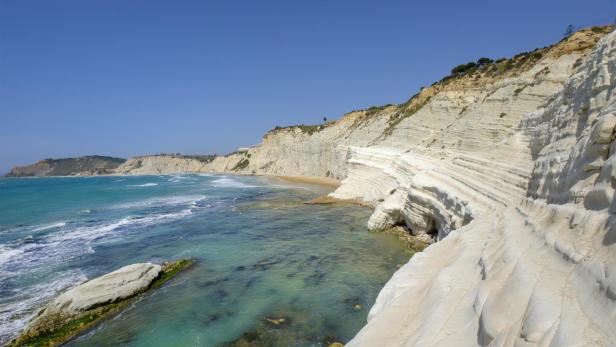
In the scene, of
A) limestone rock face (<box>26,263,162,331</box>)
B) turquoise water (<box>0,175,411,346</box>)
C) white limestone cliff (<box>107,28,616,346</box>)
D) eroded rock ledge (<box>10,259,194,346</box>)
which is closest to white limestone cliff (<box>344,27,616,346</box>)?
white limestone cliff (<box>107,28,616,346</box>)

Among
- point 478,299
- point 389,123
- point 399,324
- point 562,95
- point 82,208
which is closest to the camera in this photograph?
point 478,299

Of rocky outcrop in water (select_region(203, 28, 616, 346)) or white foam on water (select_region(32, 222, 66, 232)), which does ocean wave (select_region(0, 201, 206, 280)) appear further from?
rocky outcrop in water (select_region(203, 28, 616, 346))

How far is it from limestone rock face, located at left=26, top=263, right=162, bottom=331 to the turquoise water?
2.12 feet

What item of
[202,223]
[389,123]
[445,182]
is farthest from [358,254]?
[389,123]

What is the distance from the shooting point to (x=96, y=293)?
35.3 ft

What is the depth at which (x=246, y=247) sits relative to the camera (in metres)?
16.8

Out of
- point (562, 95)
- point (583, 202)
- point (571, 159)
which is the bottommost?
point (583, 202)

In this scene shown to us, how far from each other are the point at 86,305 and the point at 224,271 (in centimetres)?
444

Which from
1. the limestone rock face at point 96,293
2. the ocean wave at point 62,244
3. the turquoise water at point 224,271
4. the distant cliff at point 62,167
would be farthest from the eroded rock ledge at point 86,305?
the distant cliff at point 62,167

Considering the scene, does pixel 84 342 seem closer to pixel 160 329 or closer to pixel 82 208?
pixel 160 329

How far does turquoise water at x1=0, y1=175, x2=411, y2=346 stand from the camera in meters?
9.11

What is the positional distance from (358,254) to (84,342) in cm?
956

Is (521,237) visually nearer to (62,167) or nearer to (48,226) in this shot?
(48,226)

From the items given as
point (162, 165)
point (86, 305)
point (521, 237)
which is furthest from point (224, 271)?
point (162, 165)
